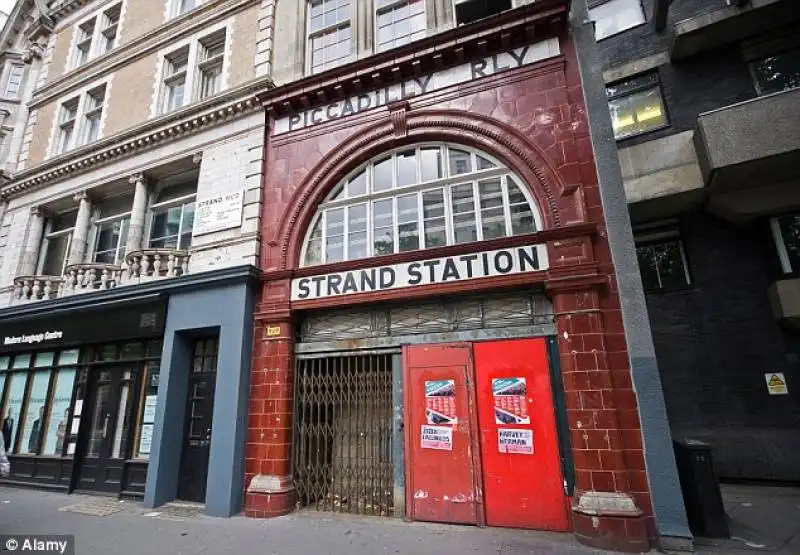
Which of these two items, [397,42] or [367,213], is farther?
[397,42]

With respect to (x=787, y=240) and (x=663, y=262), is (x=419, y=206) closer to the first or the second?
(x=663, y=262)

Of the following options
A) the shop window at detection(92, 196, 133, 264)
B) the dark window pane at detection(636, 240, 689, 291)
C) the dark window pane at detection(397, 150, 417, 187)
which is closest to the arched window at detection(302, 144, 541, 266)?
the dark window pane at detection(397, 150, 417, 187)

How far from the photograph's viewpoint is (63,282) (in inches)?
427

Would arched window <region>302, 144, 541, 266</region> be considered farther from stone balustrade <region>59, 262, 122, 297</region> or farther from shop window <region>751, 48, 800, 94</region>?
shop window <region>751, 48, 800, 94</region>

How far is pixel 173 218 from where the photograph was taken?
1047 cm

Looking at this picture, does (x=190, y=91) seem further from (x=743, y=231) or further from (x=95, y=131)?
(x=743, y=231)

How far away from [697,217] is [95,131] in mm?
17312

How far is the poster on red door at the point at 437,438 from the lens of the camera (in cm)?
657

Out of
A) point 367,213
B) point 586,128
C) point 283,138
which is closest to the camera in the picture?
point 586,128

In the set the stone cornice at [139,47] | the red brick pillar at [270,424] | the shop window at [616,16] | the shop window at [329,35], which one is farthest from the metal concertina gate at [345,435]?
the shop window at [616,16]

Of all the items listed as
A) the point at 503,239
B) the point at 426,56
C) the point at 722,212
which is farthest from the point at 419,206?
the point at 722,212

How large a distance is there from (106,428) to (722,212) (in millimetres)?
15080

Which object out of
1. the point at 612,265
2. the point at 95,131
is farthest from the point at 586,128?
the point at 95,131

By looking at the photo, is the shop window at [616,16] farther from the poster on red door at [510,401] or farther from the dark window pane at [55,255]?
the dark window pane at [55,255]
